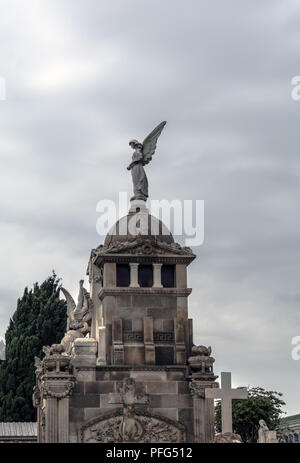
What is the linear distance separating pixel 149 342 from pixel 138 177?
7204 mm

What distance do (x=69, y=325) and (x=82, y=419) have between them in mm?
6037

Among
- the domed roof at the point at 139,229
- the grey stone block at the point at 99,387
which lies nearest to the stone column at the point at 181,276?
the domed roof at the point at 139,229

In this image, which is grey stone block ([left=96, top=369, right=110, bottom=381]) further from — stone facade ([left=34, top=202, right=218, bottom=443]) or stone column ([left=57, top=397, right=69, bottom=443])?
stone column ([left=57, top=397, right=69, bottom=443])

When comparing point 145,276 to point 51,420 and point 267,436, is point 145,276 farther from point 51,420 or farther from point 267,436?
point 267,436

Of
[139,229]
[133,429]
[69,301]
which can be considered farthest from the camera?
[69,301]

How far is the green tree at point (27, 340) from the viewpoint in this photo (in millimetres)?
78812

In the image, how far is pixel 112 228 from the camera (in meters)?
46.4

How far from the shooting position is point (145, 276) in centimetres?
4519

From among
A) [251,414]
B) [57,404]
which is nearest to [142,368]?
[57,404]

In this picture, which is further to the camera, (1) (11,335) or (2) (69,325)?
(1) (11,335)
